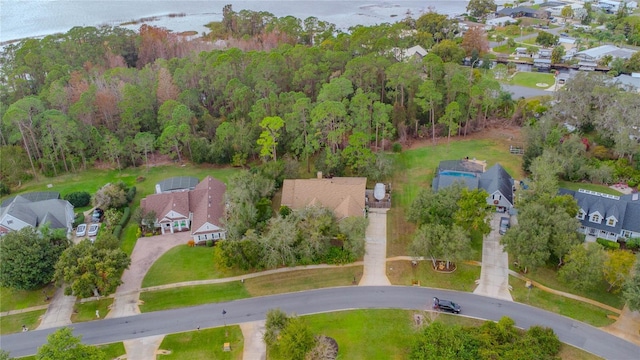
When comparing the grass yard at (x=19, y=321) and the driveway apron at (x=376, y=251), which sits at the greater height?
the driveway apron at (x=376, y=251)

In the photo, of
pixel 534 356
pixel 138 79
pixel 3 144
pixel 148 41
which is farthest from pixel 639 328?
pixel 148 41

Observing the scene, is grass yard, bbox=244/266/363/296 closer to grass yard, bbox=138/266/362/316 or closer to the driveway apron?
grass yard, bbox=138/266/362/316

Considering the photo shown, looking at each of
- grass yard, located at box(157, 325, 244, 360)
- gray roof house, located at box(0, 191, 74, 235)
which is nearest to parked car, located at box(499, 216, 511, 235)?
grass yard, located at box(157, 325, 244, 360)

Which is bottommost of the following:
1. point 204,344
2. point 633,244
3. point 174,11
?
point 204,344

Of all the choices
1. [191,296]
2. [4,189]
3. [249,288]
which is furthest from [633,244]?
[4,189]

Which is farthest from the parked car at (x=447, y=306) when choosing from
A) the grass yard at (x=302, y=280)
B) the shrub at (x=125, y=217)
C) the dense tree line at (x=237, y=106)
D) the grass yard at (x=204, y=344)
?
the shrub at (x=125, y=217)

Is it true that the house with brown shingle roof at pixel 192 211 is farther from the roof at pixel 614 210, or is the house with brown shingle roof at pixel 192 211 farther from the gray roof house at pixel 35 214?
the roof at pixel 614 210

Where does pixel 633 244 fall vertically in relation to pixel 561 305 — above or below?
above

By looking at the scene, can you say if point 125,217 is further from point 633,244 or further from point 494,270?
point 633,244
